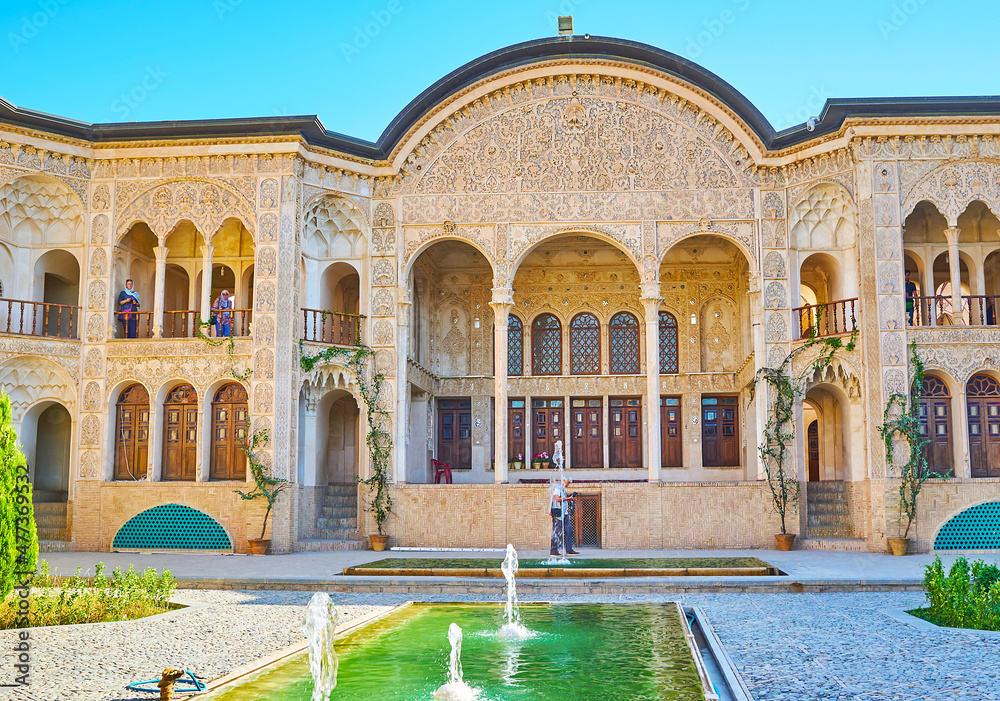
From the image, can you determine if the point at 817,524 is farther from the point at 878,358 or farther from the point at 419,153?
the point at 419,153

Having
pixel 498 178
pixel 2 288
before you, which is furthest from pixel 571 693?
pixel 2 288

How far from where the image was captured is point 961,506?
16266mm

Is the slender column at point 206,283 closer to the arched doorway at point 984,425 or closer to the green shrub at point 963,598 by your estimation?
the green shrub at point 963,598

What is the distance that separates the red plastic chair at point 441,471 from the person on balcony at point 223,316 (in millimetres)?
5990

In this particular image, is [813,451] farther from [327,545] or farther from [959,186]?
[327,545]

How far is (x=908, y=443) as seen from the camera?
16.2 metres

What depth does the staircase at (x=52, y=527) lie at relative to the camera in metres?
17.4

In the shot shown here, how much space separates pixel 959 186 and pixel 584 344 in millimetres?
9460

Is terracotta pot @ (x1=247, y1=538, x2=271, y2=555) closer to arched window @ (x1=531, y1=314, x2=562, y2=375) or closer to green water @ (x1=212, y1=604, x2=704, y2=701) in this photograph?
green water @ (x1=212, y1=604, x2=704, y2=701)

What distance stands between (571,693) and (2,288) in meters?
16.5

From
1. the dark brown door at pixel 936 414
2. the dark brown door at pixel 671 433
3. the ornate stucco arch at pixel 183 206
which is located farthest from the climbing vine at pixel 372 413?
the dark brown door at pixel 936 414

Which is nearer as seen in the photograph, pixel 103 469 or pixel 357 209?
pixel 103 469

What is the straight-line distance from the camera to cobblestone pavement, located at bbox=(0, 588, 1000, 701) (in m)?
6.25

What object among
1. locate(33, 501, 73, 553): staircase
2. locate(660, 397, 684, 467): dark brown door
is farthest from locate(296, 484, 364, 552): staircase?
locate(660, 397, 684, 467): dark brown door
